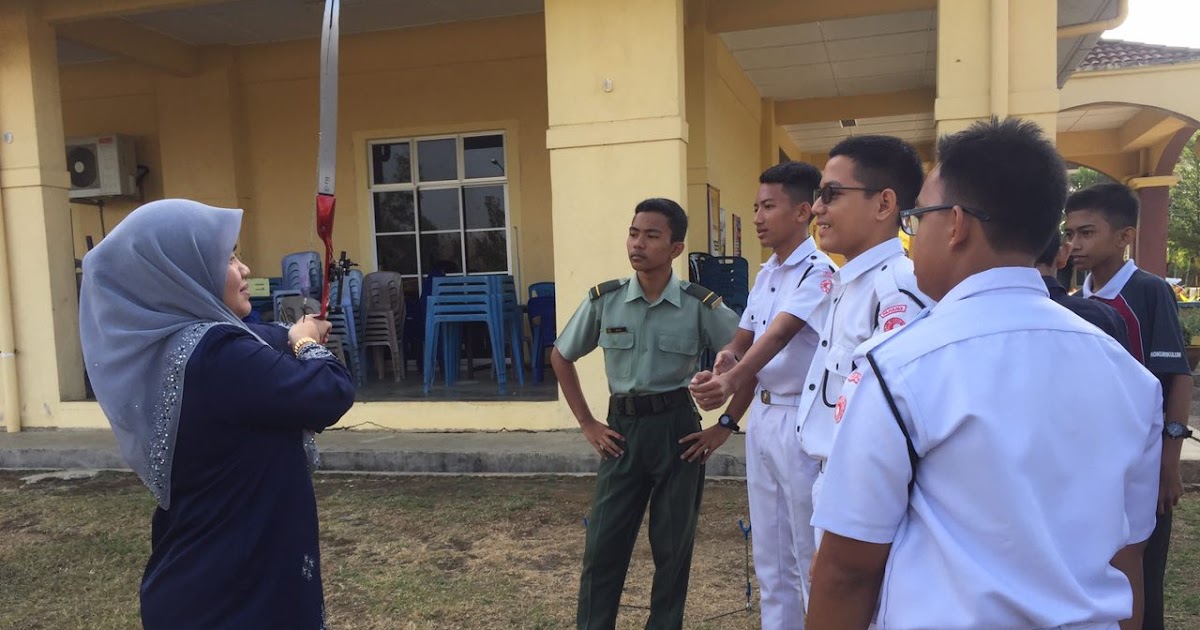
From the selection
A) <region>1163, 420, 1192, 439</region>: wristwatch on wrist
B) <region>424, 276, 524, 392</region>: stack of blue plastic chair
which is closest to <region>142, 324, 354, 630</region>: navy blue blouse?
<region>1163, 420, 1192, 439</region>: wristwatch on wrist

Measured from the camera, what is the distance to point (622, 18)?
5625mm

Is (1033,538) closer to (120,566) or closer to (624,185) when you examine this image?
(120,566)

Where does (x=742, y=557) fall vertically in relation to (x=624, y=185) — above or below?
below

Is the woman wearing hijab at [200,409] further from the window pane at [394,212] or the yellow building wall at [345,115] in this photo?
the window pane at [394,212]

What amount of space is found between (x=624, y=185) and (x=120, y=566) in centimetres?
377

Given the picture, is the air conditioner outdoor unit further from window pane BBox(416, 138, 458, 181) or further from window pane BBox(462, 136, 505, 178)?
window pane BBox(462, 136, 505, 178)

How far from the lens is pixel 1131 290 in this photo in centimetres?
273

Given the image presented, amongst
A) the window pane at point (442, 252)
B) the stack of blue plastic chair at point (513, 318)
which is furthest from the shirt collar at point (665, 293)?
the window pane at point (442, 252)

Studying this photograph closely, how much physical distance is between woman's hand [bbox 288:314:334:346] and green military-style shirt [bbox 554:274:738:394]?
4.15 ft

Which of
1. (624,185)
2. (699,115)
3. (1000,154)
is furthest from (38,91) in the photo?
(1000,154)

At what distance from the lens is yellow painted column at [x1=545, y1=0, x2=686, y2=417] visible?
219 inches

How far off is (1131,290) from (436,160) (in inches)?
281

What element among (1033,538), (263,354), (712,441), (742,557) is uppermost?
(263,354)

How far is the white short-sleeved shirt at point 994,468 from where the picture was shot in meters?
1.06
